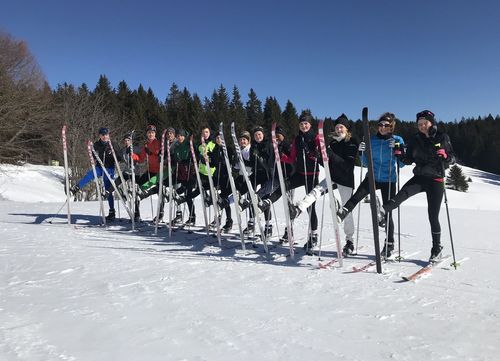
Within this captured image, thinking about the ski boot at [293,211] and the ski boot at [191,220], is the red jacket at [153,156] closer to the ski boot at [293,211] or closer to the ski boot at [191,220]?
the ski boot at [191,220]

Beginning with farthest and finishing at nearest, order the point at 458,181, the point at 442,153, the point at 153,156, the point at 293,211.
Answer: the point at 458,181
the point at 153,156
the point at 293,211
the point at 442,153

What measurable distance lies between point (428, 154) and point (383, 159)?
69 cm

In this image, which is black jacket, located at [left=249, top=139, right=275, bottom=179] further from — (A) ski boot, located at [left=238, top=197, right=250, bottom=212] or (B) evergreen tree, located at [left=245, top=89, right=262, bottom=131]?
(B) evergreen tree, located at [left=245, top=89, right=262, bottom=131]

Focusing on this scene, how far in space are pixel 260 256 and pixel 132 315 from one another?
292 centimetres

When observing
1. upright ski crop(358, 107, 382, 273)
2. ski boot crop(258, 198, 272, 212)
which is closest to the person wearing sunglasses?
upright ski crop(358, 107, 382, 273)

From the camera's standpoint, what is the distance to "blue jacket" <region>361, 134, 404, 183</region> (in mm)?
5939

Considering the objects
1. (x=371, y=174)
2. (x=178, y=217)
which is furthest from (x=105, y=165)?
(x=371, y=174)

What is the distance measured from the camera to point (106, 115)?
2883cm

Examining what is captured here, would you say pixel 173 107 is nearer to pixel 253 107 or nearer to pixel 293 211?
pixel 253 107

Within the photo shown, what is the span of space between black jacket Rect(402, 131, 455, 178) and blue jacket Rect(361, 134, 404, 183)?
31 cm

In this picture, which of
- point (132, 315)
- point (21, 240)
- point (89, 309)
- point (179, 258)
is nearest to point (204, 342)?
point (132, 315)

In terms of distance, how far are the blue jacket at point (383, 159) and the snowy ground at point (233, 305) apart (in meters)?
1.24

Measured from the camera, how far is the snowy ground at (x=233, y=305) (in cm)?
285

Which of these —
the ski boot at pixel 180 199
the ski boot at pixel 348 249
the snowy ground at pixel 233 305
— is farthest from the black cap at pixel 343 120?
the ski boot at pixel 180 199
